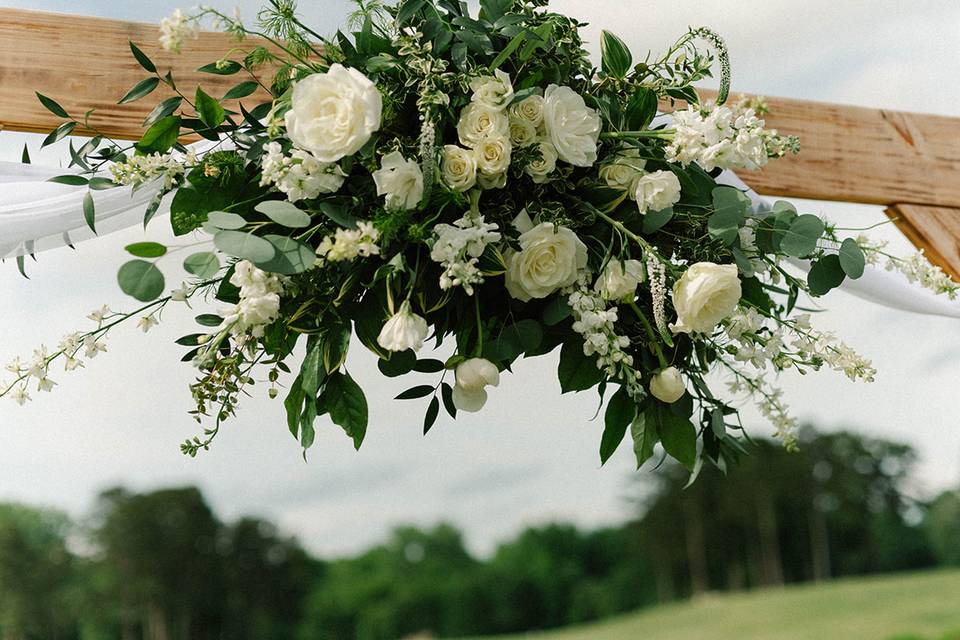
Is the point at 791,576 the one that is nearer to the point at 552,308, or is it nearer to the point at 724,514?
the point at 724,514

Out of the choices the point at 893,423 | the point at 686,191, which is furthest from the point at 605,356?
the point at 893,423

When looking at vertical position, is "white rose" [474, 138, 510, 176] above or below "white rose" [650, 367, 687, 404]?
above

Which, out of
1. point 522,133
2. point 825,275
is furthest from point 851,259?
point 522,133

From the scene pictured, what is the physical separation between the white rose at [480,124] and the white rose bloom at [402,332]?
17 centimetres

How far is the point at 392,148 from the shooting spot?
81cm

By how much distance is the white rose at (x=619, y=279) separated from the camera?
844 millimetres

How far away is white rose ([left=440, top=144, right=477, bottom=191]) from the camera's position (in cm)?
80

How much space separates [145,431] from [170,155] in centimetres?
242

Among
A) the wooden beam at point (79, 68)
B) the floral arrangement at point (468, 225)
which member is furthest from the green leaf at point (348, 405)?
the wooden beam at point (79, 68)

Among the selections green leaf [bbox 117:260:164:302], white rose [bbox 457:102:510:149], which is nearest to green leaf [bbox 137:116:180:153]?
green leaf [bbox 117:260:164:302]

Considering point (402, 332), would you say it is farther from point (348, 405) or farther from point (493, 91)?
point (493, 91)

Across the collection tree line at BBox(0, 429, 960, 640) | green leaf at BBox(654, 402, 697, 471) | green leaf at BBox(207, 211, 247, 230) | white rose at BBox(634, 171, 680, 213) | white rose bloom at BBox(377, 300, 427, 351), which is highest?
white rose at BBox(634, 171, 680, 213)

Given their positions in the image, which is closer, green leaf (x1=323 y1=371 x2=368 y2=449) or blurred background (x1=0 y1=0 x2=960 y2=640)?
green leaf (x1=323 y1=371 x2=368 y2=449)

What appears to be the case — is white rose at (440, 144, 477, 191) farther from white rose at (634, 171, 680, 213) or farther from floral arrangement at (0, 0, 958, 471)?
white rose at (634, 171, 680, 213)
